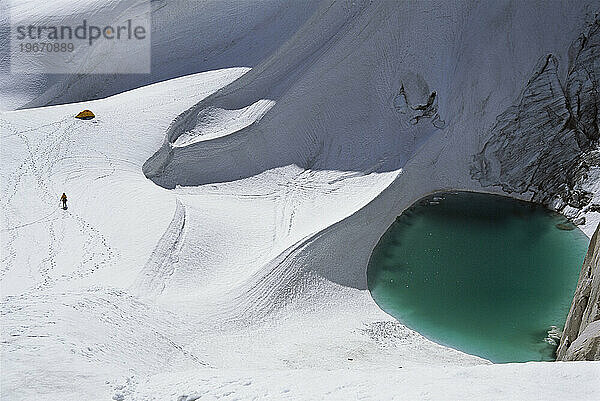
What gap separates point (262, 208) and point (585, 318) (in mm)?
9628

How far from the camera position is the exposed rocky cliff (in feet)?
74.0

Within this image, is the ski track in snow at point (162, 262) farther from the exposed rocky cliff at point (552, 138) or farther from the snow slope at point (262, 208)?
the exposed rocky cliff at point (552, 138)

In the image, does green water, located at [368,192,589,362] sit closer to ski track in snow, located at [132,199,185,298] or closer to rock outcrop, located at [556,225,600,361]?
rock outcrop, located at [556,225,600,361]

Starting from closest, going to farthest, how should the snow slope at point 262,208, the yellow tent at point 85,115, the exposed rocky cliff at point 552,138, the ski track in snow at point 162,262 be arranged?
the snow slope at point 262,208
the ski track in snow at point 162,262
the yellow tent at point 85,115
the exposed rocky cliff at point 552,138

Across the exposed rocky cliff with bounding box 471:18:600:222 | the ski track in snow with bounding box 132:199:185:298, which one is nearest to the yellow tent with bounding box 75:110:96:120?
the ski track in snow with bounding box 132:199:185:298

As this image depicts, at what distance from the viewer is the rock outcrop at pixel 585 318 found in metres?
11.2

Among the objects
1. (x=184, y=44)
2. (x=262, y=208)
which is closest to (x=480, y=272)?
(x=262, y=208)

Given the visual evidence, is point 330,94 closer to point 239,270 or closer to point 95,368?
point 239,270

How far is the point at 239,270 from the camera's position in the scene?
17.1 metres

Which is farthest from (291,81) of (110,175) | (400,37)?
(110,175)

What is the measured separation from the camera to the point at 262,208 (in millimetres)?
20547

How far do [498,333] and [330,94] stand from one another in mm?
10615

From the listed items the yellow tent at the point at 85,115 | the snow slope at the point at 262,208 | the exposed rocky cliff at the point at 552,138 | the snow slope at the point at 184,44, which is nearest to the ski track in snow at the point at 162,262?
the snow slope at the point at 262,208

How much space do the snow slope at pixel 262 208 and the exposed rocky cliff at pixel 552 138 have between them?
548 mm
